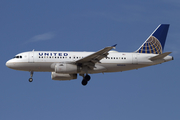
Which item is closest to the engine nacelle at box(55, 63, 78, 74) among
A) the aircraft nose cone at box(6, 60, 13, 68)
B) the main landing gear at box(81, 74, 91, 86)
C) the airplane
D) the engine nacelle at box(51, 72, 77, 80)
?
the airplane

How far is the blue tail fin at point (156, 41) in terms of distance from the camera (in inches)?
1925

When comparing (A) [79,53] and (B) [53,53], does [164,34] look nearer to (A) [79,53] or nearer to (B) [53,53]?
(A) [79,53]

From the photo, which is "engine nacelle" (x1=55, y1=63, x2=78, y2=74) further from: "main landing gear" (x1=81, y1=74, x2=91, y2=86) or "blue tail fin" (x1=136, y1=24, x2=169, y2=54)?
"blue tail fin" (x1=136, y1=24, x2=169, y2=54)

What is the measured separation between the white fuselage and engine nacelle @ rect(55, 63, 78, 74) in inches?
40.4

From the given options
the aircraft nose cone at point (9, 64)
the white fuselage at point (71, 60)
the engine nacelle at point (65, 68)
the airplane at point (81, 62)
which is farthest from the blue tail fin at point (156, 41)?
the aircraft nose cone at point (9, 64)

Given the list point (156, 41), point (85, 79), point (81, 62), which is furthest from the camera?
point (156, 41)

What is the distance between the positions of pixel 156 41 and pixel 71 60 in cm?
1215

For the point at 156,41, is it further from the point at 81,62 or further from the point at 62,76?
the point at 62,76

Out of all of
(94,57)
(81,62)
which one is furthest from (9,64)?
(94,57)

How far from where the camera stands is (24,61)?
4578 centimetres

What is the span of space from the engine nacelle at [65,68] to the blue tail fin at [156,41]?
950 centimetres

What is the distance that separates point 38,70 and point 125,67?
1078cm

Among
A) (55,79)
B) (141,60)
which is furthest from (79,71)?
(141,60)

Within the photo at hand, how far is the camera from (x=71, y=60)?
46000 mm
